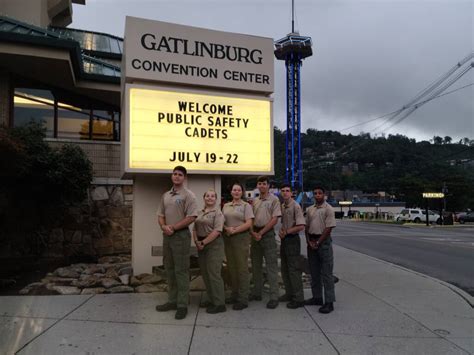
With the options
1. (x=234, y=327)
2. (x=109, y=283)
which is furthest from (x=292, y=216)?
(x=109, y=283)

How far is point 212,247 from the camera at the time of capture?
5914mm

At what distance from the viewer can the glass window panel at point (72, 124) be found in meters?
13.4

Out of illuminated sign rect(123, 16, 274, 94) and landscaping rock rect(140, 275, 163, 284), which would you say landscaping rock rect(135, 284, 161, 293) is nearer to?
landscaping rock rect(140, 275, 163, 284)

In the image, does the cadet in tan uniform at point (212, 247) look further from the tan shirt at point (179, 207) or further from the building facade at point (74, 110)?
the building facade at point (74, 110)

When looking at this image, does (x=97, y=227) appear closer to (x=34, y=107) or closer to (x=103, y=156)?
(x=103, y=156)

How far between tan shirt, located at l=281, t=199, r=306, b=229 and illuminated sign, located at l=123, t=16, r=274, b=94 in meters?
2.93

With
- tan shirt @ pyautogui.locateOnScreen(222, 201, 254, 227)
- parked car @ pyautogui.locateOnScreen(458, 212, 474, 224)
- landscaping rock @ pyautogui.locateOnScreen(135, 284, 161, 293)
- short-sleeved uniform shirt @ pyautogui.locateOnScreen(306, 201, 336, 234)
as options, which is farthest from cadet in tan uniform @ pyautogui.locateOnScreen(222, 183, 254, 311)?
parked car @ pyautogui.locateOnScreen(458, 212, 474, 224)

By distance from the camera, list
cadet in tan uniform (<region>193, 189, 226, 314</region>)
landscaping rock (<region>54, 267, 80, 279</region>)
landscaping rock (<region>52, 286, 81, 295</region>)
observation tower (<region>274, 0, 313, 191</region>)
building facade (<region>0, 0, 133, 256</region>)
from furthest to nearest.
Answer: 1. observation tower (<region>274, 0, 313, 191</region>)
2. building facade (<region>0, 0, 133, 256</region>)
3. landscaping rock (<region>54, 267, 80, 279</region>)
4. landscaping rock (<region>52, 286, 81, 295</region>)
5. cadet in tan uniform (<region>193, 189, 226, 314</region>)

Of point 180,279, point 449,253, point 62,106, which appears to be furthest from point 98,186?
point 449,253

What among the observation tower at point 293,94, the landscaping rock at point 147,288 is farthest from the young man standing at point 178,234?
the observation tower at point 293,94

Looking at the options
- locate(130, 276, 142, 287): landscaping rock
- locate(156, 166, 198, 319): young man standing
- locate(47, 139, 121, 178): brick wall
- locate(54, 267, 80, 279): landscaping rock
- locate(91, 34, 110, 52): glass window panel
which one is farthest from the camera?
locate(91, 34, 110, 52): glass window panel

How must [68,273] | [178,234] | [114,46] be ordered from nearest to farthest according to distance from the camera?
[178,234] < [68,273] < [114,46]

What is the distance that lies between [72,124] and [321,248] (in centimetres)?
1017

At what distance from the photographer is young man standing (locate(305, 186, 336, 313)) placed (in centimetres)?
614
